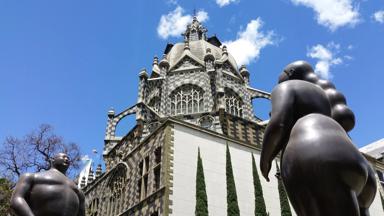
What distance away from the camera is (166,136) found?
19391 mm

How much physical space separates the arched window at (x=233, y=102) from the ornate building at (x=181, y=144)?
0.11 m

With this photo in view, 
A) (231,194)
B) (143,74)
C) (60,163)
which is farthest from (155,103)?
(60,163)

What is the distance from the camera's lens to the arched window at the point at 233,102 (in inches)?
1421

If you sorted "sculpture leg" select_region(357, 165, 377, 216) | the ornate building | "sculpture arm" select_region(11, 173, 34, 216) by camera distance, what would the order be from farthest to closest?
1. the ornate building
2. "sculpture arm" select_region(11, 173, 34, 216)
3. "sculpture leg" select_region(357, 165, 377, 216)

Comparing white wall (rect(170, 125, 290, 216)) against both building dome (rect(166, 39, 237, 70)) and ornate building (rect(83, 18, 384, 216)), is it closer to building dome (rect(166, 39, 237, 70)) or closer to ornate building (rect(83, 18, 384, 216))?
ornate building (rect(83, 18, 384, 216))

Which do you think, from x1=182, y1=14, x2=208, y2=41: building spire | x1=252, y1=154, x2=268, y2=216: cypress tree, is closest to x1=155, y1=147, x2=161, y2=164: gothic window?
x1=252, y1=154, x2=268, y2=216: cypress tree

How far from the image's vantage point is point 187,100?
115 ft

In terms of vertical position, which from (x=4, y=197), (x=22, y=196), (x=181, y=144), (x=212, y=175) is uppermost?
(x=181, y=144)

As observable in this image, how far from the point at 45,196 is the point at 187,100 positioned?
30.9 metres

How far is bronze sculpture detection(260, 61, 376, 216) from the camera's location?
2.57 metres

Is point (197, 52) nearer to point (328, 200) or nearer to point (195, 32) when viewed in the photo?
point (195, 32)

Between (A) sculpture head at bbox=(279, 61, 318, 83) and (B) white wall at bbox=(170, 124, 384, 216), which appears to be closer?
(A) sculpture head at bbox=(279, 61, 318, 83)

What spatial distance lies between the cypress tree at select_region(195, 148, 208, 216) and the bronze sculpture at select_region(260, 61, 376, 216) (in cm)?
1463

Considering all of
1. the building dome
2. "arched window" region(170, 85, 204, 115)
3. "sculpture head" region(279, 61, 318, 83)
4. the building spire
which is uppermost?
the building spire
